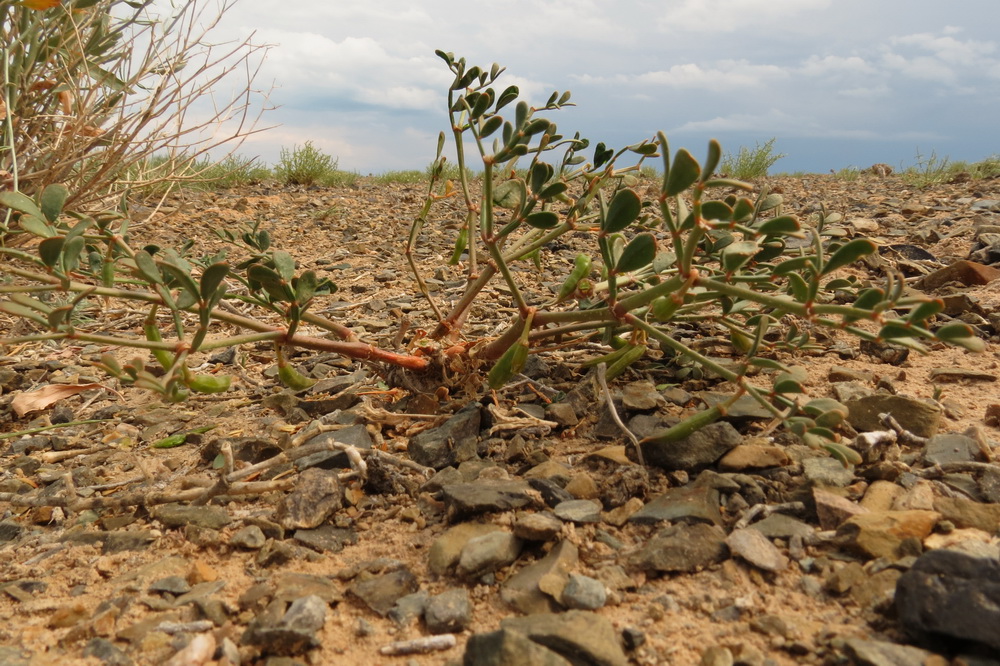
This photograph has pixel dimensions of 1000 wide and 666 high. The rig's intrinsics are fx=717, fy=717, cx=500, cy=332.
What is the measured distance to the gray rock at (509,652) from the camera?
960mm

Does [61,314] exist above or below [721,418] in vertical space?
above

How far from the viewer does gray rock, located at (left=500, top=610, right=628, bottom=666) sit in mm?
996

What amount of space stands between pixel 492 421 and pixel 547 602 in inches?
28.8

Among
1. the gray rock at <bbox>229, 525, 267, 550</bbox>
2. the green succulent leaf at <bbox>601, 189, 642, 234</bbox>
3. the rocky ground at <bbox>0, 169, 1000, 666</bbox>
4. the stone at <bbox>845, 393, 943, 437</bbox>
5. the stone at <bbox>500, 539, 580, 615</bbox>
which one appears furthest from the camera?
the stone at <bbox>845, 393, 943, 437</bbox>

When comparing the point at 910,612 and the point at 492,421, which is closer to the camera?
the point at 910,612

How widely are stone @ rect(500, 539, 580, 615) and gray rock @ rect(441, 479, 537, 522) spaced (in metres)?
0.15

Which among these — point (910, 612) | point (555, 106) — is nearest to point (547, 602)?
point (910, 612)

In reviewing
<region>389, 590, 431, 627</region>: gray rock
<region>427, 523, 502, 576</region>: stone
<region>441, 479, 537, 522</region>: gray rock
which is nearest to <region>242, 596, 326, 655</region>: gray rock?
<region>389, 590, 431, 627</region>: gray rock

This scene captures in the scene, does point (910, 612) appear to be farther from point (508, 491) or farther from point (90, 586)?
point (90, 586)

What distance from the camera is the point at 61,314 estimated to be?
128cm

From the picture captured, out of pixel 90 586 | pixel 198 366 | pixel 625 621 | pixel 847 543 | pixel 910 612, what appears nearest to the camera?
pixel 910 612

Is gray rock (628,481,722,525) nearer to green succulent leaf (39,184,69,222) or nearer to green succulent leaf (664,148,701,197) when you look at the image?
green succulent leaf (664,148,701,197)

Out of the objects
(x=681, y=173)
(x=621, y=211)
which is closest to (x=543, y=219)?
(x=621, y=211)

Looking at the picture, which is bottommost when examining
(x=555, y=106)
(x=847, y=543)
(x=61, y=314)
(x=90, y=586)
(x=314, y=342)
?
(x=90, y=586)
